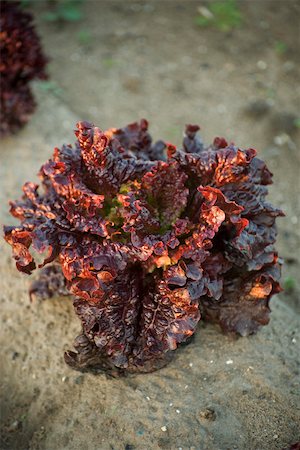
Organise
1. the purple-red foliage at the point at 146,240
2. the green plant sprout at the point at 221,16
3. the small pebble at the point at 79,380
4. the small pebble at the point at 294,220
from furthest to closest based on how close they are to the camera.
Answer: the green plant sprout at the point at 221,16, the small pebble at the point at 294,220, the small pebble at the point at 79,380, the purple-red foliage at the point at 146,240

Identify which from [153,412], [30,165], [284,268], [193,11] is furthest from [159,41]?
Answer: [153,412]

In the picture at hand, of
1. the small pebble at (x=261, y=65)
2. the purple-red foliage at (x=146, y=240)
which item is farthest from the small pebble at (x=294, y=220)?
the small pebble at (x=261, y=65)

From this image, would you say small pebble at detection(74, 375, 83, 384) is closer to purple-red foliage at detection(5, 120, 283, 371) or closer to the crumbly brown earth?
the crumbly brown earth

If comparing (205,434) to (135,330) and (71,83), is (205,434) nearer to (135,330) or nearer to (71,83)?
(135,330)

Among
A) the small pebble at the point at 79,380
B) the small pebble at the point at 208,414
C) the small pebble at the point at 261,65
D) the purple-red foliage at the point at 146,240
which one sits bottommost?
the small pebble at the point at 79,380

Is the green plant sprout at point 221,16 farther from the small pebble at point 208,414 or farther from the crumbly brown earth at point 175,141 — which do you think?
the small pebble at point 208,414
